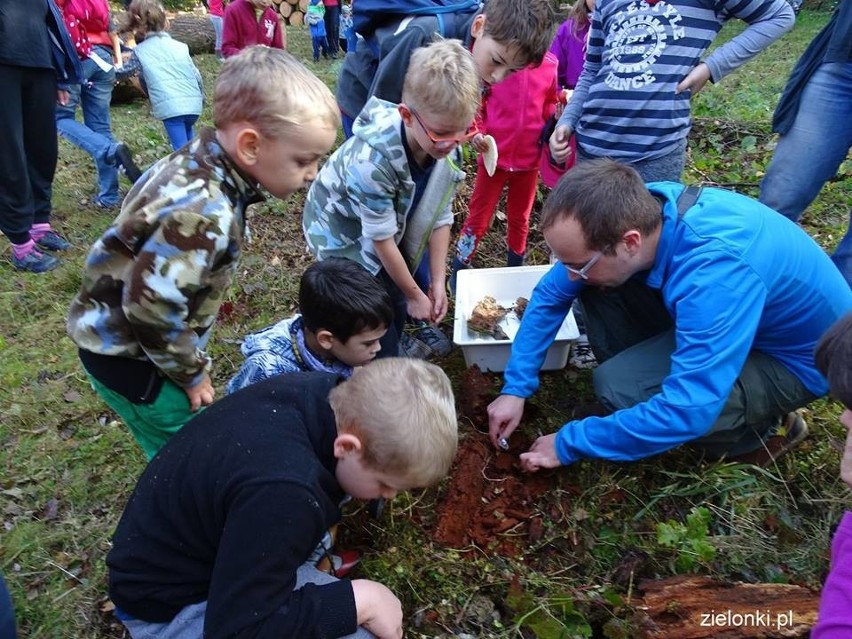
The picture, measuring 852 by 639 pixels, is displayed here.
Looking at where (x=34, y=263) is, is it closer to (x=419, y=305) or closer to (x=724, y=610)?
(x=419, y=305)

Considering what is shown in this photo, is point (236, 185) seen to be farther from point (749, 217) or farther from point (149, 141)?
point (149, 141)

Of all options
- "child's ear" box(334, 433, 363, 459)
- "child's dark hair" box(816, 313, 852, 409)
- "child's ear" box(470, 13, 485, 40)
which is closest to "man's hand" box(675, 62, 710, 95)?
"child's ear" box(470, 13, 485, 40)

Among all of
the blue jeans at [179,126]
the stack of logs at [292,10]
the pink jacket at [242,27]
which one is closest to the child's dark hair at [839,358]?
the blue jeans at [179,126]

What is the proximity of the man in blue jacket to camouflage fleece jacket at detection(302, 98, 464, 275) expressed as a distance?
2.19ft

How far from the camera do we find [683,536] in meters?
2.18

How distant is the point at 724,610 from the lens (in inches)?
74.5

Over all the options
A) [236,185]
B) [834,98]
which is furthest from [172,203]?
[834,98]

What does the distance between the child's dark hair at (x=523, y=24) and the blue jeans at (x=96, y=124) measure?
384 centimetres

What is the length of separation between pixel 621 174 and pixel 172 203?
1.51 meters

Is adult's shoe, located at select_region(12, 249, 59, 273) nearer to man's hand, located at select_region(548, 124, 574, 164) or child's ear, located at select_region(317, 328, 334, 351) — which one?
child's ear, located at select_region(317, 328, 334, 351)

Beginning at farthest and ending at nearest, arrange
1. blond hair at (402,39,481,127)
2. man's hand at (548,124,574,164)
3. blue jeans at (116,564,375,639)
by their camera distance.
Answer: man's hand at (548,124,574,164) < blond hair at (402,39,481,127) < blue jeans at (116,564,375,639)

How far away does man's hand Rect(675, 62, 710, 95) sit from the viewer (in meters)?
2.84

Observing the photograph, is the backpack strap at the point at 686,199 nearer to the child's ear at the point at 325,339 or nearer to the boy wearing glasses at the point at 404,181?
the boy wearing glasses at the point at 404,181

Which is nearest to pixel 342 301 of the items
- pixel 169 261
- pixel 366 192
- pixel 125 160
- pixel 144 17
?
pixel 366 192
